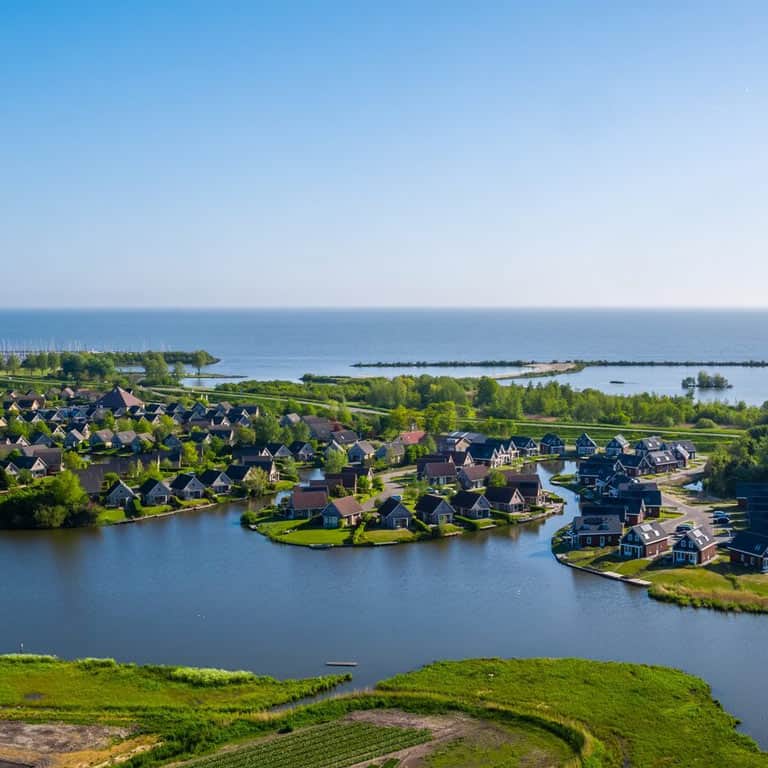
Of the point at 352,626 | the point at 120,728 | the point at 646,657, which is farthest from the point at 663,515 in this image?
the point at 120,728

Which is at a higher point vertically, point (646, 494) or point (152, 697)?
point (646, 494)

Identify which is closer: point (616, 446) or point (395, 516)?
point (395, 516)

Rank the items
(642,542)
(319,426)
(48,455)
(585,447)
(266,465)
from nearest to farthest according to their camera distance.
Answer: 1. (642,542)
2. (266,465)
3. (48,455)
4. (585,447)
5. (319,426)

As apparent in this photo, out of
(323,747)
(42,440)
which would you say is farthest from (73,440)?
(323,747)

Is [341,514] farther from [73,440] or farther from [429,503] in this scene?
[73,440]

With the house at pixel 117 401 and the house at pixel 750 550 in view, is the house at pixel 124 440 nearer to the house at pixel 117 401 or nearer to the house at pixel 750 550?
the house at pixel 117 401

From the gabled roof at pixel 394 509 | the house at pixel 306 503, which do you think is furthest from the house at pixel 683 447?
the house at pixel 306 503
